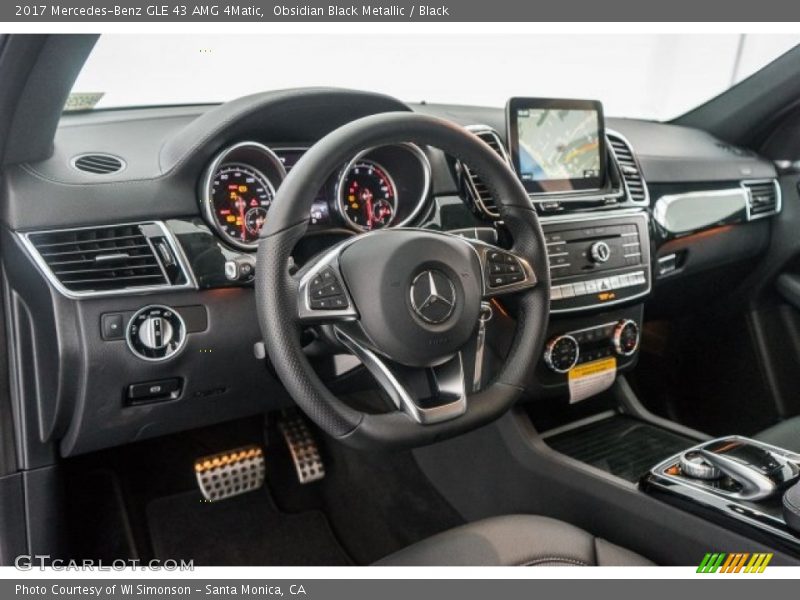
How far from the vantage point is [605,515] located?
1.43m

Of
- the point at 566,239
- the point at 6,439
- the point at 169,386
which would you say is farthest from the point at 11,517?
the point at 566,239

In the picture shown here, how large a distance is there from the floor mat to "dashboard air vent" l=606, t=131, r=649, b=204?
123cm

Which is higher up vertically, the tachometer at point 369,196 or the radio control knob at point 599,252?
the tachometer at point 369,196

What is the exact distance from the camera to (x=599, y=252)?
5.68 feet

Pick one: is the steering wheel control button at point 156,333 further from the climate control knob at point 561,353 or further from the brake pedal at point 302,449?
the climate control knob at point 561,353

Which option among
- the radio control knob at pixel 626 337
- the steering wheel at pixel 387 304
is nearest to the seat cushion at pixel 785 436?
the radio control knob at pixel 626 337

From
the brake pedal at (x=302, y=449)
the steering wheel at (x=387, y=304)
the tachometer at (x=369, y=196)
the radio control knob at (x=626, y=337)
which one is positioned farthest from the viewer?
the brake pedal at (x=302, y=449)

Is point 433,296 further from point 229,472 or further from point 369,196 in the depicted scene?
point 229,472

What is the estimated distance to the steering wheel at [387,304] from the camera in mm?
1042

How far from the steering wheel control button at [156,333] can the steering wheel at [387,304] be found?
A: 0.35 metres

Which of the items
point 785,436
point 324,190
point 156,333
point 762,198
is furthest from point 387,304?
point 762,198

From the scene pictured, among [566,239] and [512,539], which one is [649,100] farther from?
[512,539]

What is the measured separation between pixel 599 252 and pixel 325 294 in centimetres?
90
